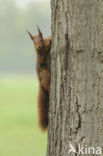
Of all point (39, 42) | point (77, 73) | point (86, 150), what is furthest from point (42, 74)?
point (86, 150)

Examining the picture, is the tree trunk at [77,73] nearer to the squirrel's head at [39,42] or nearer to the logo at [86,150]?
the logo at [86,150]

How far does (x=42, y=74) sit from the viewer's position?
3314 millimetres

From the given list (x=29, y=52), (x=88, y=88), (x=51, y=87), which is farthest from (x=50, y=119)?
(x=29, y=52)

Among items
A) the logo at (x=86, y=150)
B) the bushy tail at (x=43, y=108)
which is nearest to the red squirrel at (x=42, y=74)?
the bushy tail at (x=43, y=108)

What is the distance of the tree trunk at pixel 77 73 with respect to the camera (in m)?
2.85

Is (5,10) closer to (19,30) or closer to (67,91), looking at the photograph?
(19,30)

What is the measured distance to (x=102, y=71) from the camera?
2850 millimetres

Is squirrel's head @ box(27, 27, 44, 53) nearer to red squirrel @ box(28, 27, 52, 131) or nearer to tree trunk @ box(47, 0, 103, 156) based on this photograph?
red squirrel @ box(28, 27, 52, 131)

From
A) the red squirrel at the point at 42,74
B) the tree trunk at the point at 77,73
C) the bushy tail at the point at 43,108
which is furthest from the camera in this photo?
A: the bushy tail at the point at 43,108

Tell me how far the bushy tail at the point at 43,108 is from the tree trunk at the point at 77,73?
0.28 m

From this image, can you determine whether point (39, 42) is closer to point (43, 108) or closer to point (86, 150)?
point (43, 108)

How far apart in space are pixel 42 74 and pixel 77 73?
0.44m

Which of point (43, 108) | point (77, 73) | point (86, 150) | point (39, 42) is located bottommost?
point (86, 150)

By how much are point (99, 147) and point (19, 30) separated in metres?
31.8
